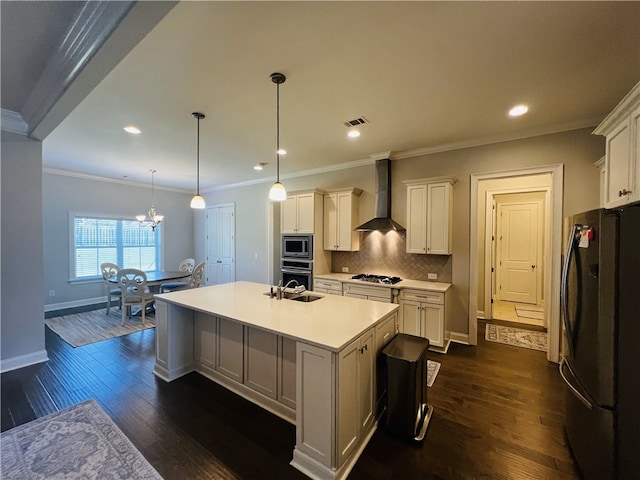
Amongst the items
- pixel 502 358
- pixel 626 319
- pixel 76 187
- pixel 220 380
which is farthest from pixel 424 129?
pixel 76 187

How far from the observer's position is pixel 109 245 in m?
6.21

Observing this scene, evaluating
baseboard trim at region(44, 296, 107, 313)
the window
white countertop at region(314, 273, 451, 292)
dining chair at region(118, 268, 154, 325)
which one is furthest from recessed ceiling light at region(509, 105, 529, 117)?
baseboard trim at region(44, 296, 107, 313)

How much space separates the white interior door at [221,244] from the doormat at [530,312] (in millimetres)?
6566

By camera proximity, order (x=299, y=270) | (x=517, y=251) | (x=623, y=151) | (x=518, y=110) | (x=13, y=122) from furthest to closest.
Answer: (x=517, y=251) < (x=299, y=270) < (x=13, y=122) < (x=518, y=110) < (x=623, y=151)

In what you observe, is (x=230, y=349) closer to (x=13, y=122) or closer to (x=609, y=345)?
(x=609, y=345)

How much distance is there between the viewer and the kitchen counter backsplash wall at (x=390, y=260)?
4000mm

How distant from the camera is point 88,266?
19.3 ft

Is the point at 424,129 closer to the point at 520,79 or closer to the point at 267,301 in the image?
the point at 520,79

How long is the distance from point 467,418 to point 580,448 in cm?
72

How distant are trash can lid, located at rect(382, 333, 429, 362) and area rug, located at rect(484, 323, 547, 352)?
99.0 inches

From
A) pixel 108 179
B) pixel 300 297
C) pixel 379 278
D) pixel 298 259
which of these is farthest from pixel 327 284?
pixel 108 179

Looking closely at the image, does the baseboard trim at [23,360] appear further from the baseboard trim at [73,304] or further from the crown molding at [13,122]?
the baseboard trim at [73,304]

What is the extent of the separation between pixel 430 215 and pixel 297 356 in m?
2.95

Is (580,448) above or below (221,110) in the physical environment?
below
